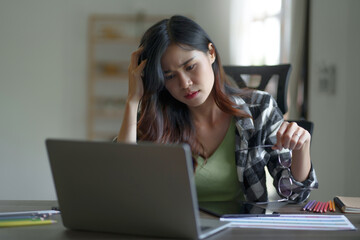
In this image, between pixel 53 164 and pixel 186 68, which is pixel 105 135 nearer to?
pixel 186 68

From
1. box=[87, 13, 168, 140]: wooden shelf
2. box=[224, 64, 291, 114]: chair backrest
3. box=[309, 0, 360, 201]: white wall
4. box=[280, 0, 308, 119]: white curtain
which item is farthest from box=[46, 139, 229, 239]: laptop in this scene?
box=[87, 13, 168, 140]: wooden shelf

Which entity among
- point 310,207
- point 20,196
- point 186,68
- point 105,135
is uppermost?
point 186,68

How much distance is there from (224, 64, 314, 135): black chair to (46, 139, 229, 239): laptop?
0.85 metres

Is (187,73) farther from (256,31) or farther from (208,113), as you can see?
(256,31)

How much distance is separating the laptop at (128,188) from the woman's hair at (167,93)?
61 centimetres

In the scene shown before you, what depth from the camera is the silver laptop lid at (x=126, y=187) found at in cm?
76

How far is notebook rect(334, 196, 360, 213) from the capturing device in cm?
110

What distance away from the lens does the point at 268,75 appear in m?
1.70

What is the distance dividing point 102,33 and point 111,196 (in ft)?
12.0

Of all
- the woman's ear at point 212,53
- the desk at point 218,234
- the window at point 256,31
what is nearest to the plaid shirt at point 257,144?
the woman's ear at point 212,53

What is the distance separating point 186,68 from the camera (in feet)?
4.61

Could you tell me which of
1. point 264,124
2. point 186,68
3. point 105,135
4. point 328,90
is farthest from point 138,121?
point 105,135

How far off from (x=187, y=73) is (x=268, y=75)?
42 cm

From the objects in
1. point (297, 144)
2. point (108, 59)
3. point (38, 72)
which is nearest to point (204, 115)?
point (297, 144)
